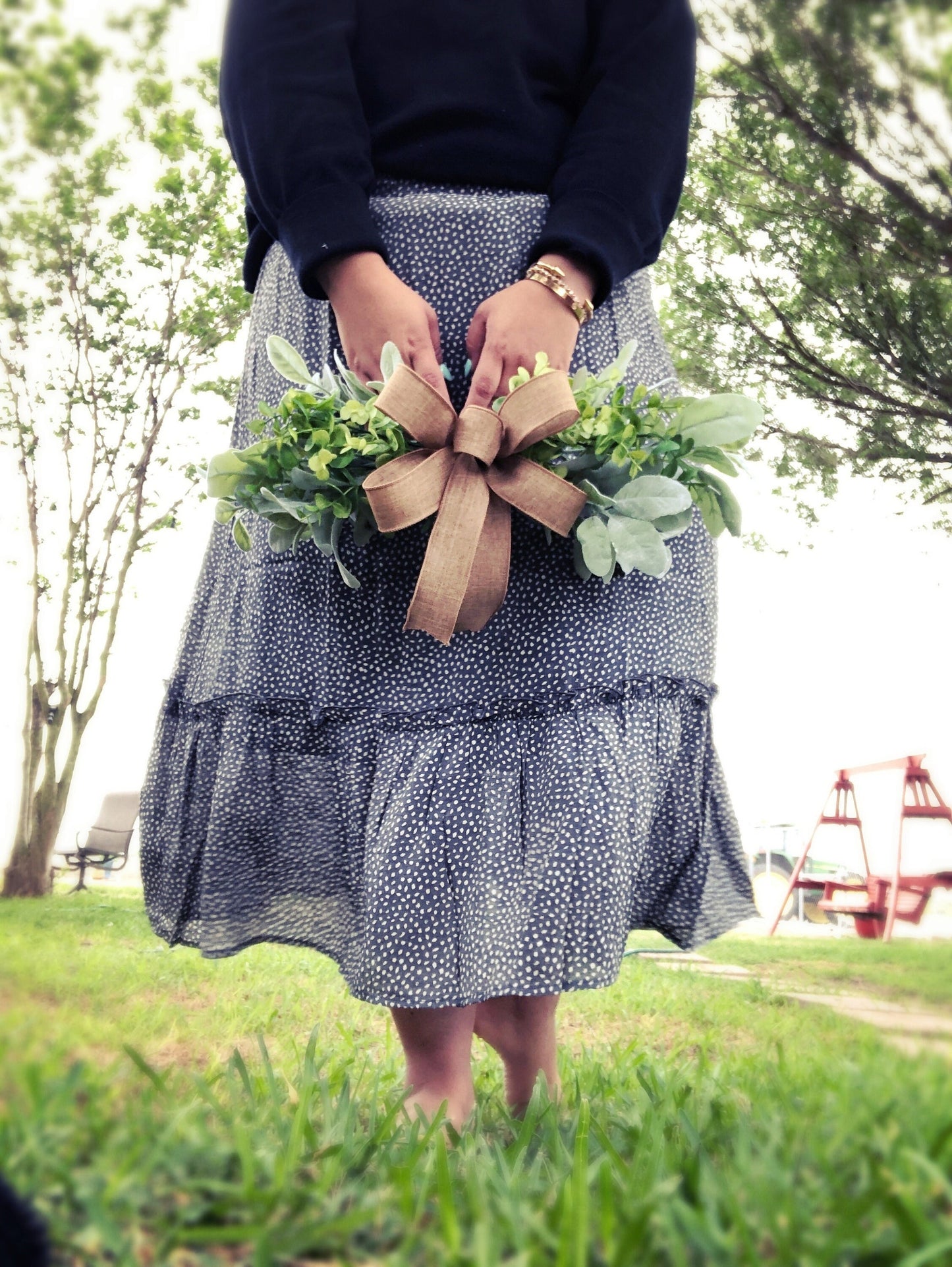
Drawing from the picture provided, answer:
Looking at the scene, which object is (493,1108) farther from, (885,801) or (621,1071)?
(885,801)

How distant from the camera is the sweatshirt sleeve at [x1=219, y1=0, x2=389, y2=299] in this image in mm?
676

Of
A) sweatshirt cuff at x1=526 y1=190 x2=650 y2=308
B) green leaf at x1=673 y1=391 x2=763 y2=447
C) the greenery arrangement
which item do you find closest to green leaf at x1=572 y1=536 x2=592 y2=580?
the greenery arrangement

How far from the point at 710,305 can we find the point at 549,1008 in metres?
0.57

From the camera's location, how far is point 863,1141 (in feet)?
0.79

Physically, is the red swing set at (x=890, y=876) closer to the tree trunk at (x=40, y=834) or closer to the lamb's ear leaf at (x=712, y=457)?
the lamb's ear leaf at (x=712, y=457)

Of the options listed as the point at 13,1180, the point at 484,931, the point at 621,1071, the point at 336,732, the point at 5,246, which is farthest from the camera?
the point at 621,1071

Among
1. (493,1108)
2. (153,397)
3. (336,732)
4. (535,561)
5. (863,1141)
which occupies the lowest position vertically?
(493,1108)

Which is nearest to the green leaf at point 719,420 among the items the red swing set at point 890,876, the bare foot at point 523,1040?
the red swing set at point 890,876

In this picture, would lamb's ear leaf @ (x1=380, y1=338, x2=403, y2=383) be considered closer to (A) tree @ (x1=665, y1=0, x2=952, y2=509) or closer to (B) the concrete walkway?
(A) tree @ (x1=665, y1=0, x2=952, y2=509)

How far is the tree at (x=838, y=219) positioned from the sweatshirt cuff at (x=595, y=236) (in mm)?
60

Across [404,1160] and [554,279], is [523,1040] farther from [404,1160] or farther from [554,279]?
[554,279]

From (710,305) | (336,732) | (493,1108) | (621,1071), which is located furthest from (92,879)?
(710,305)

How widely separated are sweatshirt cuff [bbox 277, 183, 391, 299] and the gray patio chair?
0.42 metres

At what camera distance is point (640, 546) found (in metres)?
0.58
